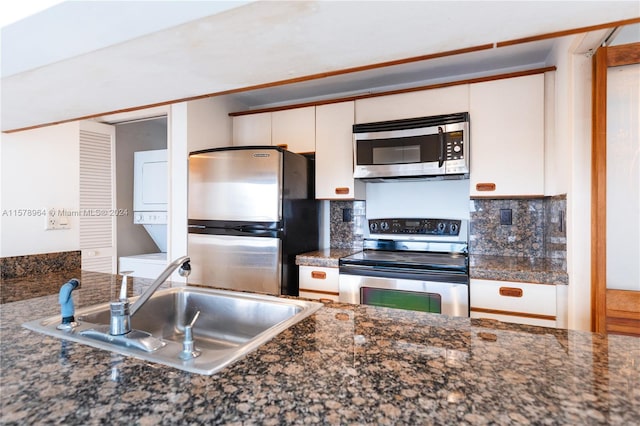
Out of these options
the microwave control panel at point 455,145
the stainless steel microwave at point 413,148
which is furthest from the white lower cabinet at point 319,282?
the microwave control panel at point 455,145

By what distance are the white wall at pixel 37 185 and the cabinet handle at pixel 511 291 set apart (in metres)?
2.40

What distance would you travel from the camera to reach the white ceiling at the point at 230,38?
2.20 ft

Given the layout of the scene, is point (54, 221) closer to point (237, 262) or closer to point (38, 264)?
point (38, 264)

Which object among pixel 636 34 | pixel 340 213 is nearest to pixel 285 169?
pixel 340 213

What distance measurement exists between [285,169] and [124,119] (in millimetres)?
1600

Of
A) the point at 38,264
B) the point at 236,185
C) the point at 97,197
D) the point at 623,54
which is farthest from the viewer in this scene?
the point at 97,197

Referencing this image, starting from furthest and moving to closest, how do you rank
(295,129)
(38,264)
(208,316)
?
(295,129) < (38,264) < (208,316)

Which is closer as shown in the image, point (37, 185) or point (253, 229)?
point (37, 185)

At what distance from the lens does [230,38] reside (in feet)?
2.60

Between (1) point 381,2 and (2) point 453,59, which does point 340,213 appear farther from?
(1) point 381,2

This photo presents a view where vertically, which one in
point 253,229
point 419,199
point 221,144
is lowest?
point 253,229

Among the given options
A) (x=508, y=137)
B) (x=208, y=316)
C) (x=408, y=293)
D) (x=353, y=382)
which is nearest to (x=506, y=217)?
(x=508, y=137)

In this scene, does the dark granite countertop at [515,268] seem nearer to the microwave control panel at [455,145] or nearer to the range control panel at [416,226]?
the range control panel at [416,226]

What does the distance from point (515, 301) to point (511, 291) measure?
0.19ft
